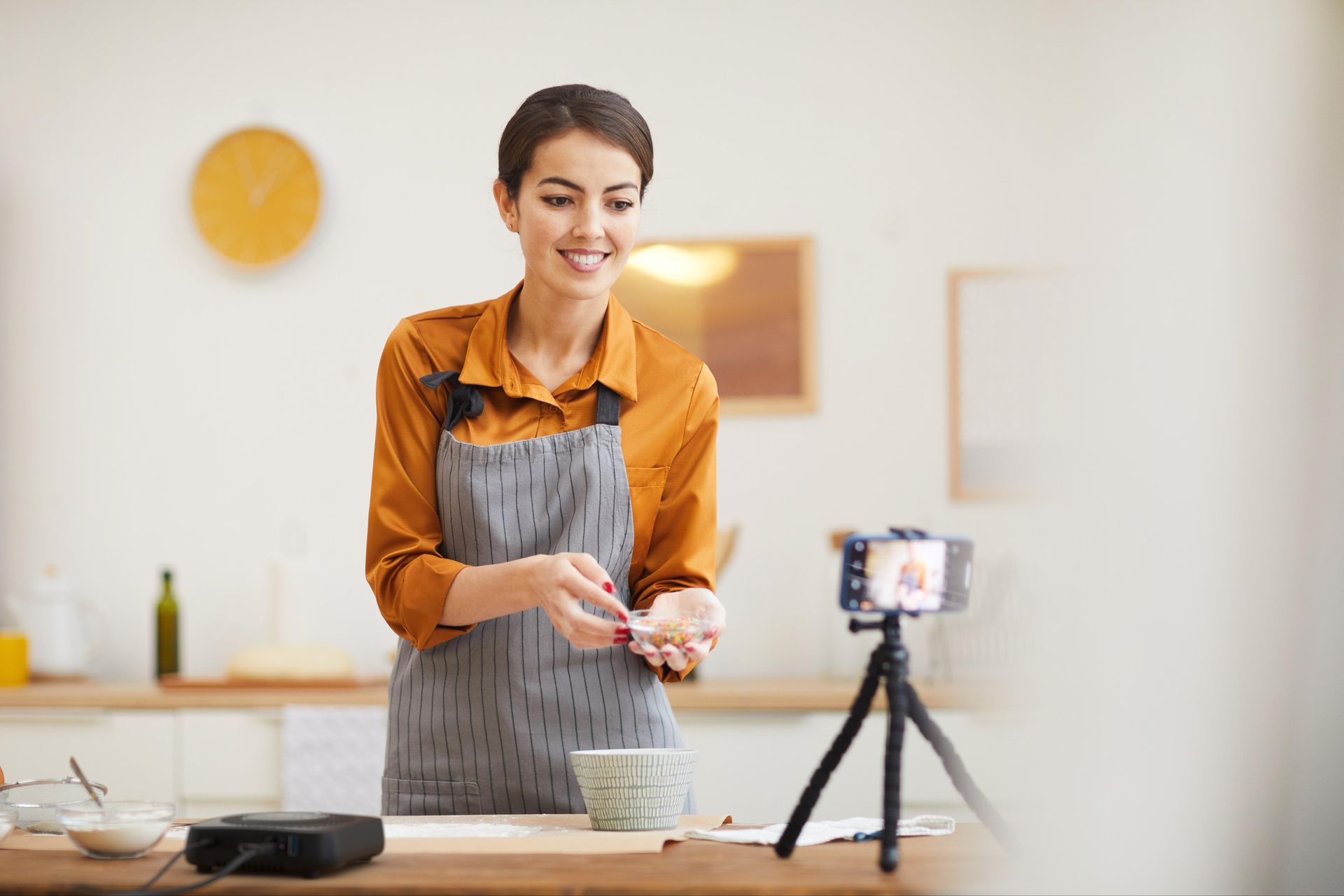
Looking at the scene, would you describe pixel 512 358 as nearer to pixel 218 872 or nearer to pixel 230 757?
pixel 218 872

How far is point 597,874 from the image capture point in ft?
3.29

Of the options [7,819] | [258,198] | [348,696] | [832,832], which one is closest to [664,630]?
[832,832]

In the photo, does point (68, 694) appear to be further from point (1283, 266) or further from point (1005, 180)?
point (1283, 266)

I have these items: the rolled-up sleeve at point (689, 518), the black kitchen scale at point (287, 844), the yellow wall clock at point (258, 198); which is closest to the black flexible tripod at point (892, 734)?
the black kitchen scale at point (287, 844)

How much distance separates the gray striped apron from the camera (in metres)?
1.46

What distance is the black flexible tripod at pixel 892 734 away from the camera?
985 millimetres

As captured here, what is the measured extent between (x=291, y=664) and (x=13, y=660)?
73cm

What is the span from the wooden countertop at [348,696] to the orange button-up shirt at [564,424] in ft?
3.96

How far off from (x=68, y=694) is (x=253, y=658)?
414 mm

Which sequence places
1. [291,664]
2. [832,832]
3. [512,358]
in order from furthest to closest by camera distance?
[291,664] < [512,358] < [832,832]

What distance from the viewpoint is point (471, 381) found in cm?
149

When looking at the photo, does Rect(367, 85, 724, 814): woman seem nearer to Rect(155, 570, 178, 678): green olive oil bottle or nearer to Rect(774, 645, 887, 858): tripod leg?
Rect(774, 645, 887, 858): tripod leg

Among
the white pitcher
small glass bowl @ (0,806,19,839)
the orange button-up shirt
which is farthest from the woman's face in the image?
the white pitcher

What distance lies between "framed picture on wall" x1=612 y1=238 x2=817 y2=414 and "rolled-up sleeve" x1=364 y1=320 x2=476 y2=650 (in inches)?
67.2
